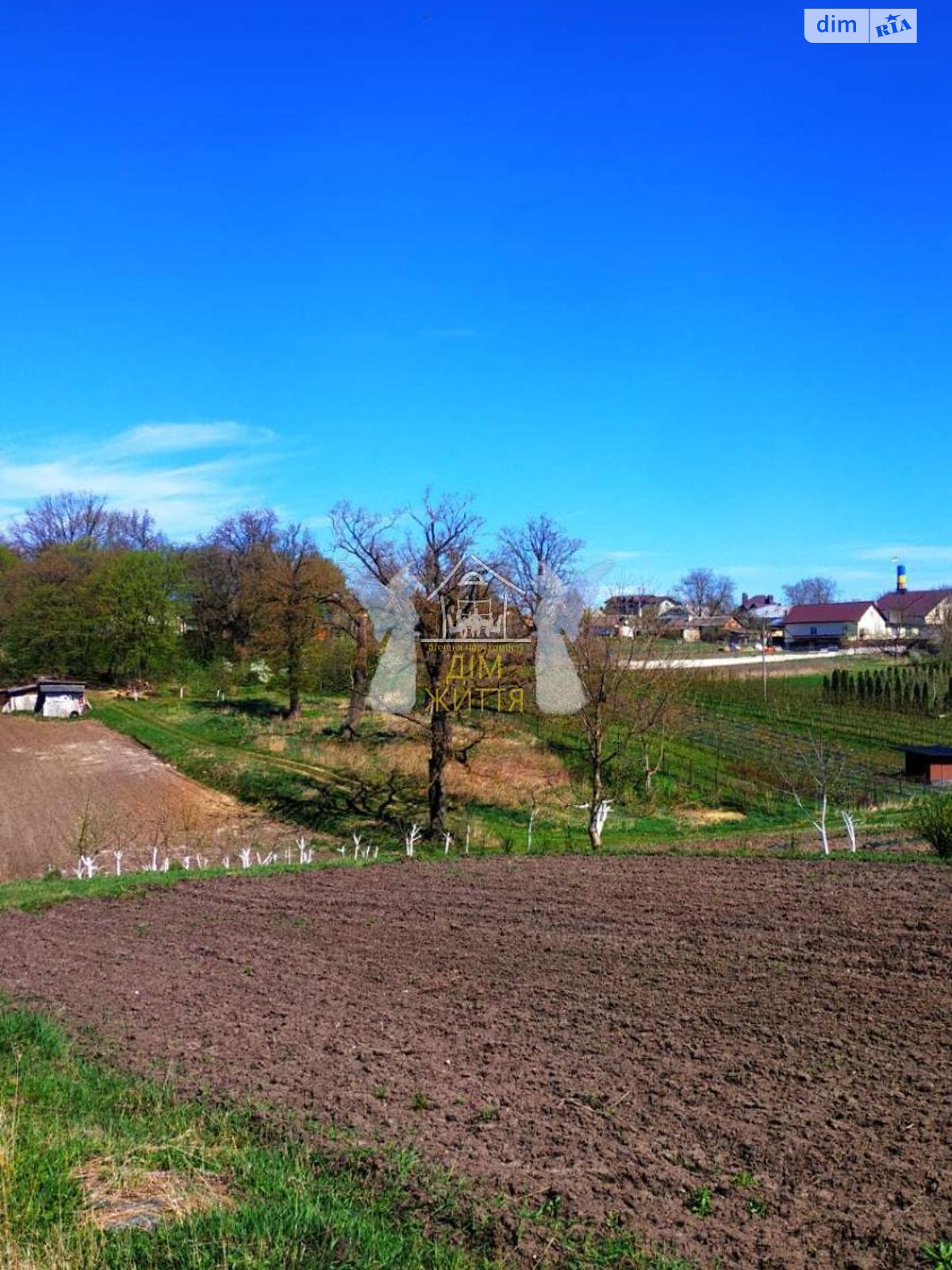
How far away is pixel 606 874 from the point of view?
43.2 ft

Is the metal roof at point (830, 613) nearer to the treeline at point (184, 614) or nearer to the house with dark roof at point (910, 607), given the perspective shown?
the house with dark roof at point (910, 607)

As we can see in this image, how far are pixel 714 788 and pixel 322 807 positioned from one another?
10.7 m

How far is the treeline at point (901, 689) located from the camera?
39.2 metres

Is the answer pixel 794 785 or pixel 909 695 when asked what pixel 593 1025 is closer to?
pixel 794 785

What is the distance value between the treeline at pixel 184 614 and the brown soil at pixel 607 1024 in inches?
862

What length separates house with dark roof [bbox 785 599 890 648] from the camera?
8375 centimetres

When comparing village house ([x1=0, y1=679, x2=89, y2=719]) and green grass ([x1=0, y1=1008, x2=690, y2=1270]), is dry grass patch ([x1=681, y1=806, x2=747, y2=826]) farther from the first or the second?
village house ([x1=0, y1=679, x2=89, y2=719])

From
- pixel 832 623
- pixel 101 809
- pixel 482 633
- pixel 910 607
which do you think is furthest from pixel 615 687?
pixel 910 607

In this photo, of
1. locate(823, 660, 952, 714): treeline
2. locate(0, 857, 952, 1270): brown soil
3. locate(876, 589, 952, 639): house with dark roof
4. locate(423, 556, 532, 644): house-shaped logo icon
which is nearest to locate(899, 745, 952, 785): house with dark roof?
locate(823, 660, 952, 714): treeline

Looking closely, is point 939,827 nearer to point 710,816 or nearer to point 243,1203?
point 243,1203

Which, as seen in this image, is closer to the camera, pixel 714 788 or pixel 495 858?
pixel 495 858

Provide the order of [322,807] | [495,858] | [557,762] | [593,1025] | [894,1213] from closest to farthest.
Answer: [894,1213] → [593,1025] → [495,858] → [322,807] → [557,762]

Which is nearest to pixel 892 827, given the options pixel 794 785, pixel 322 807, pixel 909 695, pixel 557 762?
pixel 794 785

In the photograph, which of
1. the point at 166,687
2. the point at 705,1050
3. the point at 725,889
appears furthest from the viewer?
the point at 166,687
